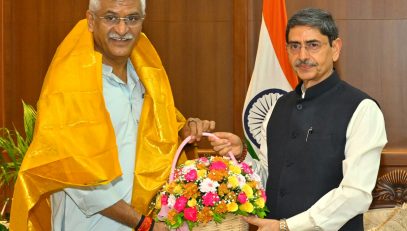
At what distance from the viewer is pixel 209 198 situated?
89.9 inches

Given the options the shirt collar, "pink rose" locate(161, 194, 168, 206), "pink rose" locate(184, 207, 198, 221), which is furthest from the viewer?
the shirt collar

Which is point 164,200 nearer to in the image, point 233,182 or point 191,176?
point 191,176

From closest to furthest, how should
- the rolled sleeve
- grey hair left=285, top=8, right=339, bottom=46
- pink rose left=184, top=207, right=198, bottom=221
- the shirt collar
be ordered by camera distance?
pink rose left=184, top=207, right=198, bottom=221 → the rolled sleeve → grey hair left=285, top=8, right=339, bottom=46 → the shirt collar

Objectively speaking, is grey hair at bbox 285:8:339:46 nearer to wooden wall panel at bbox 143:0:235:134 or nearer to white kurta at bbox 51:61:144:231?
white kurta at bbox 51:61:144:231

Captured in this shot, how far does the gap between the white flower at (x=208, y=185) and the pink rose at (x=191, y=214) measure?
8cm

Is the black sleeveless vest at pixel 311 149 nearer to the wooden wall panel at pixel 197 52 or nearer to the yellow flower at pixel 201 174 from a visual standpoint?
the yellow flower at pixel 201 174

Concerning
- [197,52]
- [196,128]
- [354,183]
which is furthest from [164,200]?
[197,52]

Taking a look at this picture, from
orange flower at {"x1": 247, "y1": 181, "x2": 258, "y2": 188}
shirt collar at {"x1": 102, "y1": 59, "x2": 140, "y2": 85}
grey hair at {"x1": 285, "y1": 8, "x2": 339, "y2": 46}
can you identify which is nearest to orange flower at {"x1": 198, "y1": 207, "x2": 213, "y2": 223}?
orange flower at {"x1": 247, "y1": 181, "x2": 258, "y2": 188}

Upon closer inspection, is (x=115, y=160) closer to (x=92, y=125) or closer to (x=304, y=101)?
(x=92, y=125)

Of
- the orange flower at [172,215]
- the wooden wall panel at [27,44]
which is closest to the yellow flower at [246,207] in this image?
the orange flower at [172,215]

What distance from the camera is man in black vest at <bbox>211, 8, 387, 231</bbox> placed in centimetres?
246

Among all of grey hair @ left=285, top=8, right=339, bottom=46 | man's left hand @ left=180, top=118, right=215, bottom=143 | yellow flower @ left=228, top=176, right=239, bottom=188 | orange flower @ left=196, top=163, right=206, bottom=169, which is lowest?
yellow flower @ left=228, top=176, right=239, bottom=188

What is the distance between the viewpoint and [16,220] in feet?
8.29

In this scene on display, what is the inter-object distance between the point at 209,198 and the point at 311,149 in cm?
51
